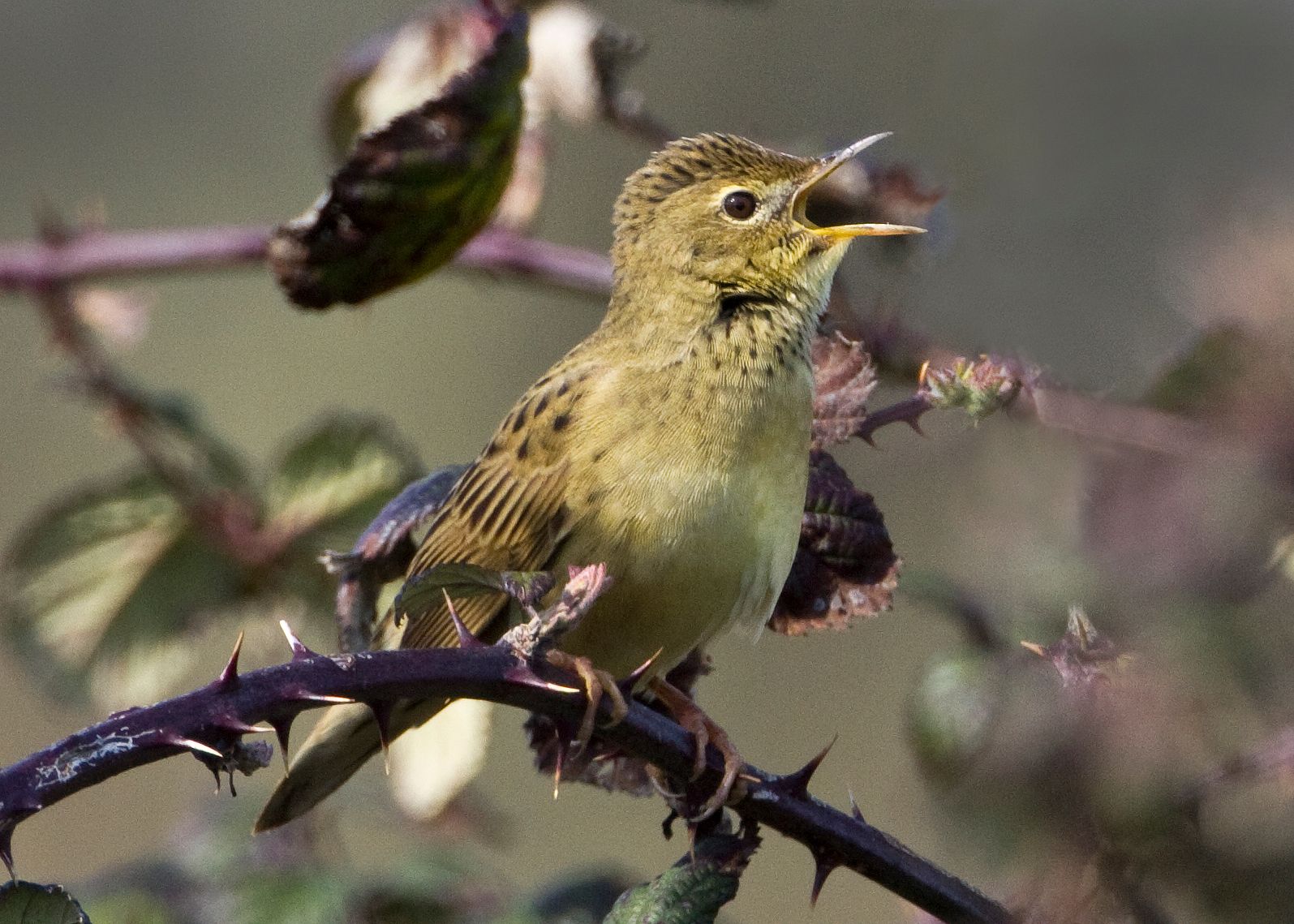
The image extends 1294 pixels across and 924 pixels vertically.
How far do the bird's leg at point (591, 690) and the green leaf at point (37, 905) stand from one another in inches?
20.8

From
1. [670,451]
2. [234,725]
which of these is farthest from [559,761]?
[670,451]

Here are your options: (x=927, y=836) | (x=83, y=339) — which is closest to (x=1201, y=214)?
(x=927, y=836)

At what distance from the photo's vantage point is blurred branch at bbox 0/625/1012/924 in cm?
129

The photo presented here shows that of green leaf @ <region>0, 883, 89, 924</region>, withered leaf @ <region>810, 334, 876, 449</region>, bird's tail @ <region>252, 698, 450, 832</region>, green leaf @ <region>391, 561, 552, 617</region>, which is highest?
withered leaf @ <region>810, 334, 876, 449</region>

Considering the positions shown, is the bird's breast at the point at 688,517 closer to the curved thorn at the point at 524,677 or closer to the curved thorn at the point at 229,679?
the curved thorn at the point at 524,677

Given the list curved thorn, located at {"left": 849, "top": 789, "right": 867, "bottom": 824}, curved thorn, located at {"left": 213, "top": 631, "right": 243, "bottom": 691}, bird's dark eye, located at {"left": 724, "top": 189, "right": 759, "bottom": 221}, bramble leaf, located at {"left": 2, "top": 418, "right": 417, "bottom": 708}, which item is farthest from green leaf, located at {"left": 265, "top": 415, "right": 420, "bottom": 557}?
curved thorn, located at {"left": 213, "top": 631, "right": 243, "bottom": 691}

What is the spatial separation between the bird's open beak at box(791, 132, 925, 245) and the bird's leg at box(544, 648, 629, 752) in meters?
1.06

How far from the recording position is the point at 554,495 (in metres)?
2.52

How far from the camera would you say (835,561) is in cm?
210

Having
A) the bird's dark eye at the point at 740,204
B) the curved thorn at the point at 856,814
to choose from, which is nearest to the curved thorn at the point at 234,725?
the curved thorn at the point at 856,814

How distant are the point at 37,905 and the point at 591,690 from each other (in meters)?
0.59

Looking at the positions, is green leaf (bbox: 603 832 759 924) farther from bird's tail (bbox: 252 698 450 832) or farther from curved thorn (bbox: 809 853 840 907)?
bird's tail (bbox: 252 698 450 832)

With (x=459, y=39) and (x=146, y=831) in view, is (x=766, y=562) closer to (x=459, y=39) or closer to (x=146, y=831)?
(x=459, y=39)

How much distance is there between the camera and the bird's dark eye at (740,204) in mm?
2828
